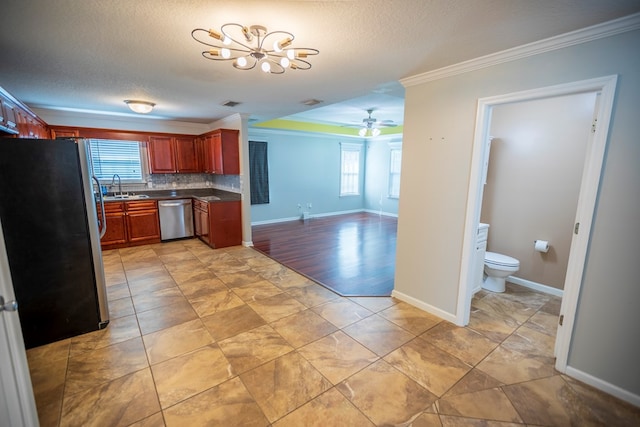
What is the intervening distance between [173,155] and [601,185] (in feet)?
20.8

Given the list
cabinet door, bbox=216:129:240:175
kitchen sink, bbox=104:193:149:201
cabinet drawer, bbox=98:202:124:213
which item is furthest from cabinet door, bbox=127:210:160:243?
cabinet door, bbox=216:129:240:175

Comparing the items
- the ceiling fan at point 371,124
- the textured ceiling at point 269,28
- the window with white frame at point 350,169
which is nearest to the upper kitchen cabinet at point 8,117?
the textured ceiling at point 269,28

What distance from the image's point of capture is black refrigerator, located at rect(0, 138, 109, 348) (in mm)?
2236

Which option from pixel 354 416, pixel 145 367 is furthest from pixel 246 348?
pixel 354 416

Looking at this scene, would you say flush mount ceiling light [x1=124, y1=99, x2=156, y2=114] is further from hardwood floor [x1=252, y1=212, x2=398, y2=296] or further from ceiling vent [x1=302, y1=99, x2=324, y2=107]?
hardwood floor [x1=252, y1=212, x2=398, y2=296]

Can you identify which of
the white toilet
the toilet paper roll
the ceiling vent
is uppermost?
the ceiling vent

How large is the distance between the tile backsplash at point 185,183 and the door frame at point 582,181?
4095 millimetres

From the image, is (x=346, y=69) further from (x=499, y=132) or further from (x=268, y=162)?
(x=268, y=162)

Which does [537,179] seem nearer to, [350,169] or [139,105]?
[139,105]

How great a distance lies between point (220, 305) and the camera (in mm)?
3070

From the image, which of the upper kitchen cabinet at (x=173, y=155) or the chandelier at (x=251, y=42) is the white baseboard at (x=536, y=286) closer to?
the chandelier at (x=251, y=42)

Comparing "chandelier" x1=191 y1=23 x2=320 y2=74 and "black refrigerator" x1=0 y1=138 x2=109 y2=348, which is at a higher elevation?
"chandelier" x1=191 y1=23 x2=320 y2=74

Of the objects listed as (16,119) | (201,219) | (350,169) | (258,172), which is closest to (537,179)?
(201,219)

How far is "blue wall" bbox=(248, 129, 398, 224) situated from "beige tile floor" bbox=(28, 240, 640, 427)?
14.1ft
